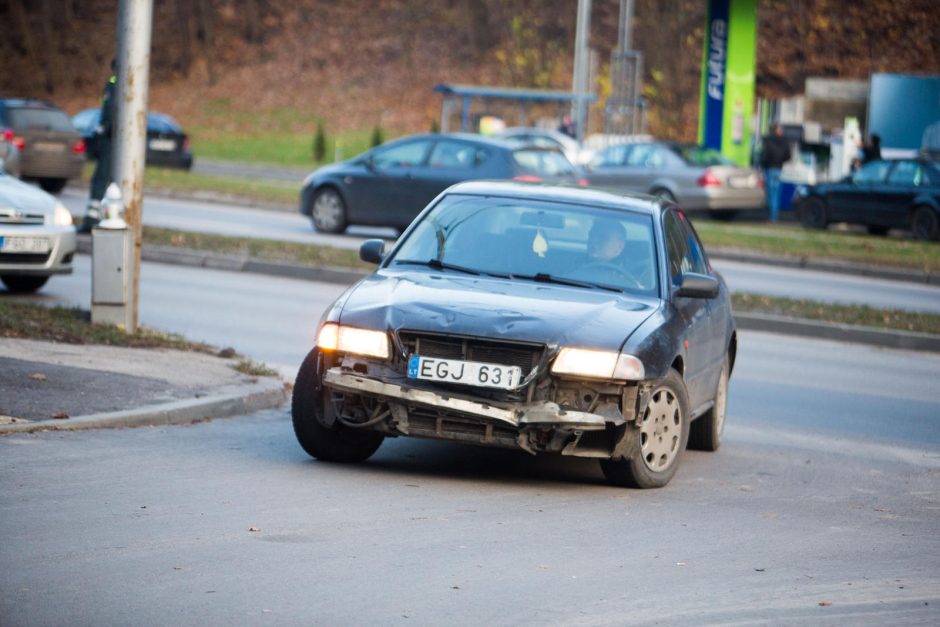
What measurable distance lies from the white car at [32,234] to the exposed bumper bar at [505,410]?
24.2 feet

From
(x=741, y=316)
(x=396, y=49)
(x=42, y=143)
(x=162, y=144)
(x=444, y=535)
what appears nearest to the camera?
(x=444, y=535)

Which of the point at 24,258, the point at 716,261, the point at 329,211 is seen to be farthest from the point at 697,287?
the point at 716,261

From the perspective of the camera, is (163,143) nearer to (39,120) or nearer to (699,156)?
(39,120)

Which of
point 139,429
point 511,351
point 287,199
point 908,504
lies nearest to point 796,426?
point 908,504

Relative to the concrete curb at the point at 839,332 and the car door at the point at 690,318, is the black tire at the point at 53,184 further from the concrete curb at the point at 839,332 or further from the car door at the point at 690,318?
the car door at the point at 690,318

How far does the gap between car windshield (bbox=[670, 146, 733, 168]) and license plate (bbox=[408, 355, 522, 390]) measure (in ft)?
80.1

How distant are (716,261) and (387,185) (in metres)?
5.44

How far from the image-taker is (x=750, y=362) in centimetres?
1367

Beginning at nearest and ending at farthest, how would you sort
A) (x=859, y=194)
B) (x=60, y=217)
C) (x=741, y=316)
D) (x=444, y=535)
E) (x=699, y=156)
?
(x=444, y=535), (x=60, y=217), (x=741, y=316), (x=859, y=194), (x=699, y=156)

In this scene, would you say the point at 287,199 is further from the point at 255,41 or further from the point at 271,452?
the point at 255,41

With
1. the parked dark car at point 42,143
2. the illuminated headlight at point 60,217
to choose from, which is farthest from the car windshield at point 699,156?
the illuminated headlight at point 60,217

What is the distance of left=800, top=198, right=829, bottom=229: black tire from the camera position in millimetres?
31844

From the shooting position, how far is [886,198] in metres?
30.4

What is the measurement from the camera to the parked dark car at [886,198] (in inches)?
1174
